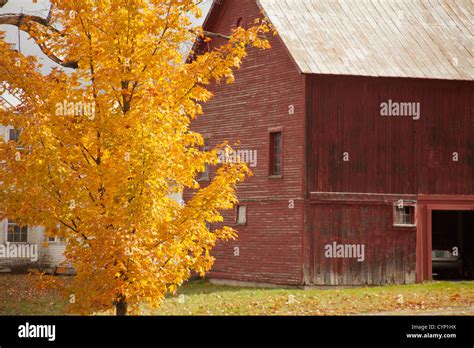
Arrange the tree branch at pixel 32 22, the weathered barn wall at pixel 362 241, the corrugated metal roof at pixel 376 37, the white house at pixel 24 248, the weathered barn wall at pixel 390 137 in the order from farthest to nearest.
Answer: the white house at pixel 24 248 < the corrugated metal roof at pixel 376 37 < the weathered barn wall at pixel 390 137 < the weathered barn wall at pixel 362 241 < the tree branch at pixel 32 22

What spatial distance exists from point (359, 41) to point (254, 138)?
519 cm

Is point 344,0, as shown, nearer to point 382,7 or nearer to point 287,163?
point 382,7

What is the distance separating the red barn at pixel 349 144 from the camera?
3319cm

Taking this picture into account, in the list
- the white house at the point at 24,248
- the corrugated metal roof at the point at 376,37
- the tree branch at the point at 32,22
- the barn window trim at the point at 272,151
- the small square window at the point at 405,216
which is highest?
the corrugated metal roof at the point at 376,37

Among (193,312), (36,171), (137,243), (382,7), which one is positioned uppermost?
(382,7)

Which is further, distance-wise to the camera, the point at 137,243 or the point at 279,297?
the point at 279,297

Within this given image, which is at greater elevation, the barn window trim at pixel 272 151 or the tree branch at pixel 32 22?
the tree branch at pixel 32 22

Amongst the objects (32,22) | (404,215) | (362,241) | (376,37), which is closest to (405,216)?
(404,215)

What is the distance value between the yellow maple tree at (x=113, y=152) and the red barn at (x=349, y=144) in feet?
49.5

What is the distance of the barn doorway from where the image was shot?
36.6 metres

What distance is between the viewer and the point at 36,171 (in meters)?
17.1

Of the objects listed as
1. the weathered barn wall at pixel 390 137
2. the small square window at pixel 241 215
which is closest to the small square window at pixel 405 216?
the weathered barn wall at pixel 390 137

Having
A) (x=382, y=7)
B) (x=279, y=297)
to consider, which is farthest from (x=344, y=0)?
(x=279, y=297)

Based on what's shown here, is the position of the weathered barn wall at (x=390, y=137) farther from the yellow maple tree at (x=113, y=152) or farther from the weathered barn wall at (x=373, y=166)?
the yellow maple tree at (x=113, y=152)
